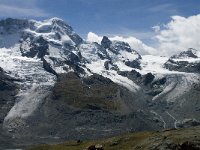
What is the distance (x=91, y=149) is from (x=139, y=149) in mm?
14721

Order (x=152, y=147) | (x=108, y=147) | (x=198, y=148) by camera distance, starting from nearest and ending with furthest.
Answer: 1. (x=198, y=148)
2. (x=152, y=147)
3. (x=108, y=147)

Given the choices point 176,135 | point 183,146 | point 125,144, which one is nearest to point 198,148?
point 183,146

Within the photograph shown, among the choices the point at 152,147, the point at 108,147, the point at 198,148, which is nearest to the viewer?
the point at 198,148

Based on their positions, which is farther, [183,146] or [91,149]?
[91,149]

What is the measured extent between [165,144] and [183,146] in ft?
15.6

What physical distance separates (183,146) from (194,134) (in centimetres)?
614

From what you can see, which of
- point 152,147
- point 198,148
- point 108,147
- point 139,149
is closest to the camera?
point 198,148

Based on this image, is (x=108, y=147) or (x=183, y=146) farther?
(x=108, y=147)

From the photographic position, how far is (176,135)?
12494cm

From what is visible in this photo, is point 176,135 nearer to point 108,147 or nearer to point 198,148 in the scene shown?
point 198,148

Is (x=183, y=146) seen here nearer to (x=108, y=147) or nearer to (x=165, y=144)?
(x=165, y=144)

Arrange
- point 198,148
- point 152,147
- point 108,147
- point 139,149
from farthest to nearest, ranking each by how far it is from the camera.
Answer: point 108,147
point 139,149
point 152,147
point 198,148

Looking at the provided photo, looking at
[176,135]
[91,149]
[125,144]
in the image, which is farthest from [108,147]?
[176,135]

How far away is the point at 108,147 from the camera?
642 ft
